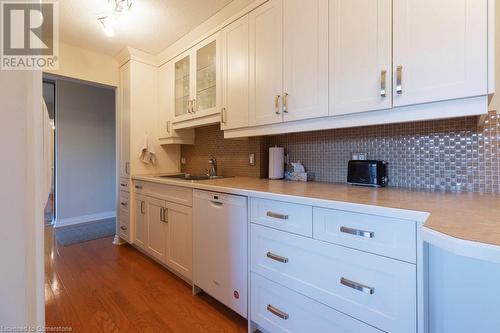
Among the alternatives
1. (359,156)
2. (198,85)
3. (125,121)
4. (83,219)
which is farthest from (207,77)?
(83,219)

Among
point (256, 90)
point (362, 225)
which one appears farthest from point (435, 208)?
point (256, 90)

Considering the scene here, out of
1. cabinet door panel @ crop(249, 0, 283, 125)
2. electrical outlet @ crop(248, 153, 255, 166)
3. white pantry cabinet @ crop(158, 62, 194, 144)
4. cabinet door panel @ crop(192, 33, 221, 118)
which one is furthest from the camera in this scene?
white pantry cabinet @ crop(158, 62, 194, 144)

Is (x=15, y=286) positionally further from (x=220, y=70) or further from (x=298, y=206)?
(x=220, y=70)

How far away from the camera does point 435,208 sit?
884 millimetres

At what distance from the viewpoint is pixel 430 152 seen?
1.37m

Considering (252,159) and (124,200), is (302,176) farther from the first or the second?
(124,200)

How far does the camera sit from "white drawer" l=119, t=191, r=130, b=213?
114 inches

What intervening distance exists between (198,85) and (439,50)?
197cm

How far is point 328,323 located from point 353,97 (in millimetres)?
1179

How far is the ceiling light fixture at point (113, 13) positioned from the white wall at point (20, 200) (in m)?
1.81

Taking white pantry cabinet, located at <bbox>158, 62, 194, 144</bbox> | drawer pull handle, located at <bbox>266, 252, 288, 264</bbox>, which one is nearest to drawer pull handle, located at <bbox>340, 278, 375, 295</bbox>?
drawer pull handle, located at <bbox>266, 252, 288, 264</bbox>

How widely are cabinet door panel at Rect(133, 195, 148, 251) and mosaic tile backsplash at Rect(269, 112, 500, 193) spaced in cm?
198

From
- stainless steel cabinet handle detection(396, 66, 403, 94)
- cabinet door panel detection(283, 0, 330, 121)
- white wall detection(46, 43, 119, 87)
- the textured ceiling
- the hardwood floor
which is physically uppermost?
the textured ceiling
